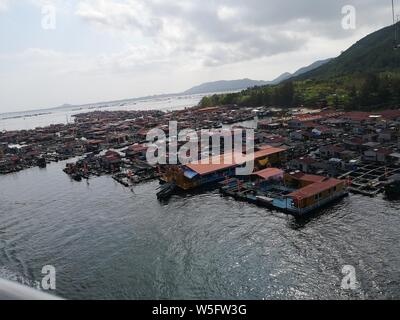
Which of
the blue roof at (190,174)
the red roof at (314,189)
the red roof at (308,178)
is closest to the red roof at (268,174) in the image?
the red roof at (308,178)

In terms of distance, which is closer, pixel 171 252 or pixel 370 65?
pixel 171 252

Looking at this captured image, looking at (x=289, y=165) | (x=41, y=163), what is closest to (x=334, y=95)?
(x=289, y=165)

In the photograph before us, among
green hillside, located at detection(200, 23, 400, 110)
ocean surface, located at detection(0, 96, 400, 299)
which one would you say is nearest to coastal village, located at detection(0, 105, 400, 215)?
ocean surface, located at detection(0, 96, 400, 299)

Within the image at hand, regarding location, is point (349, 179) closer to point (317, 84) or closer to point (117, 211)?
point (117, 211)

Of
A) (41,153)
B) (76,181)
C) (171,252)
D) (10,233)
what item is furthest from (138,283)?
(41,153)

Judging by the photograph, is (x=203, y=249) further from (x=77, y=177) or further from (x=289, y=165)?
(x=77, y=177)

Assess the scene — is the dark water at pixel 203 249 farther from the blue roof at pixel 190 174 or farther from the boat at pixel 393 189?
the blue roof at pixel 190 174
